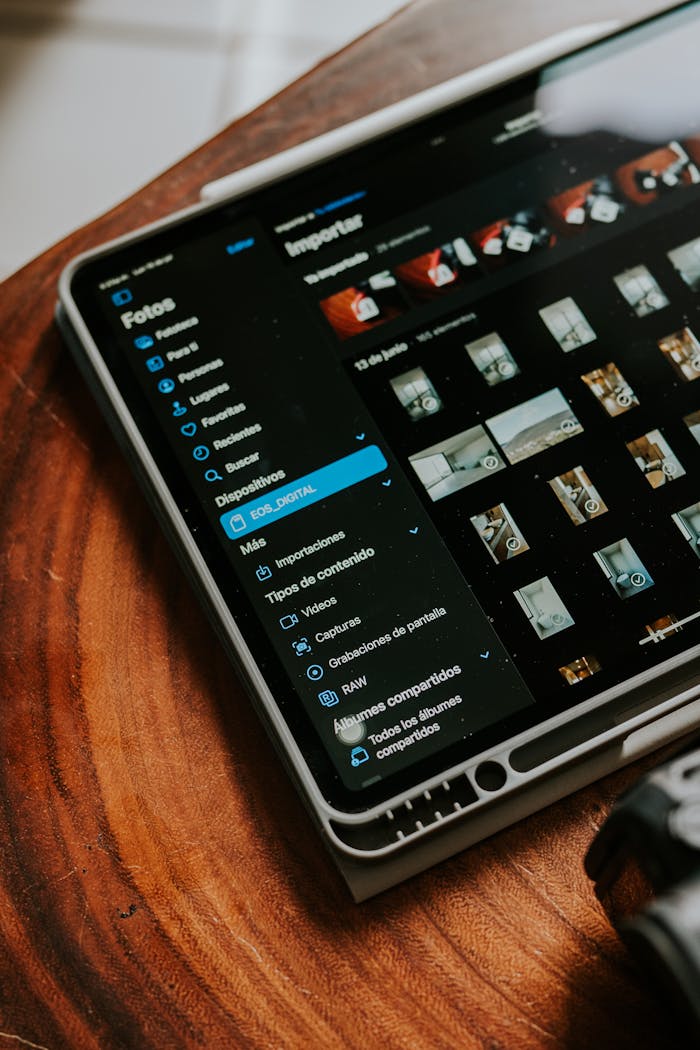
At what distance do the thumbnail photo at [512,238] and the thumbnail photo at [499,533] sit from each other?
0.12 meters

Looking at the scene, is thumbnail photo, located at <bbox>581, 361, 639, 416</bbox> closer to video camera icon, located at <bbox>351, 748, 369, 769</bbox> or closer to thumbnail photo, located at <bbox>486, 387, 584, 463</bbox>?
thumbnail photo, located at <bbox>486, 387, 584, 463</bbox>

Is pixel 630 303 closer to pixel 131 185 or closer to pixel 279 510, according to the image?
pixel 279 510

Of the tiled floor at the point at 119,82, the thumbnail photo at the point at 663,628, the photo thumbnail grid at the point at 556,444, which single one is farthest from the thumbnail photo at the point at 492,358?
the tiled floor at the point at 119,82

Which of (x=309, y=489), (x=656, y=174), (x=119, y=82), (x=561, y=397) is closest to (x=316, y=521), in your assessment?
(x=309, y=489)

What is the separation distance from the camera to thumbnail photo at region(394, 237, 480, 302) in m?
0.45

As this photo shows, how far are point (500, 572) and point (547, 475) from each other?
0.05 meters

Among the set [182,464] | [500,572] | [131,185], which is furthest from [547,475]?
[131,185]

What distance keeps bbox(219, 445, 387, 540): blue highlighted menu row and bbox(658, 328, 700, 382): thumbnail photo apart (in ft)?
0.46

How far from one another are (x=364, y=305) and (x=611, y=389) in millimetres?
118

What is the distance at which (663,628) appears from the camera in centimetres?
41

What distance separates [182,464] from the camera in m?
0.43

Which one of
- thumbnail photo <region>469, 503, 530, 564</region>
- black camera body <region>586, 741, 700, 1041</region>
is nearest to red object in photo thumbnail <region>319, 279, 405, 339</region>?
thumbnail photo <region>469, 503, 530, 564</region>

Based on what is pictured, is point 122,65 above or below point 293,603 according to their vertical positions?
above

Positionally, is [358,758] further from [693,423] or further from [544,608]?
[693,423]
